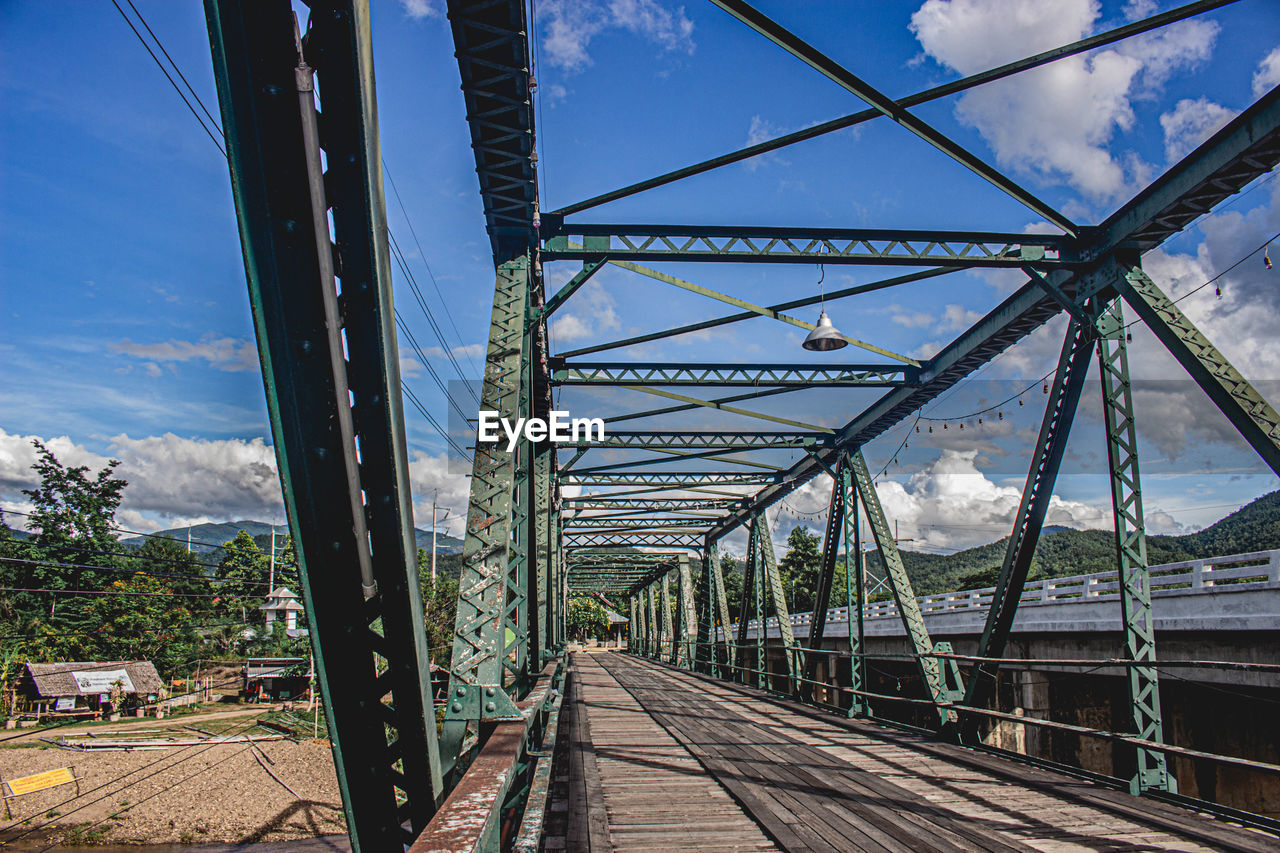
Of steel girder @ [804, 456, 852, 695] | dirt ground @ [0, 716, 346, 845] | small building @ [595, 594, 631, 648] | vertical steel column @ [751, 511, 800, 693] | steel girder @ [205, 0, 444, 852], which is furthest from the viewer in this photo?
small building @ [595, 594, 631, 648]

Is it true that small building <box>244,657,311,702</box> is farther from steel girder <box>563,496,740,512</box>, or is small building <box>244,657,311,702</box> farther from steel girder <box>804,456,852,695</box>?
steel girder <box>804,456,852,695</box>

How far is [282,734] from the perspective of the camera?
114 feet

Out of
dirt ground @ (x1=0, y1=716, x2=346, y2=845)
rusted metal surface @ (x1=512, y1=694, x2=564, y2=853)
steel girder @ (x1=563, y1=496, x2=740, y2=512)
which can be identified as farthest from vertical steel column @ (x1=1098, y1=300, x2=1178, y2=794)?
dirt ground @ (x1=0, y1=716, x2=346, y2=845)

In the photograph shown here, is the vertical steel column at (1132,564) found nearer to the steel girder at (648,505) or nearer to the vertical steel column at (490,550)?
the vertical steel column at (490,550)

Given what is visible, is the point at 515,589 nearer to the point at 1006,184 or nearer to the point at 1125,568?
the point at 1125,568

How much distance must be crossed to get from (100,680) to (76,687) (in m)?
1.03

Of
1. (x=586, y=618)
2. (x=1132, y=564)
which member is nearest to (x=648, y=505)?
(x=1132, y=564)

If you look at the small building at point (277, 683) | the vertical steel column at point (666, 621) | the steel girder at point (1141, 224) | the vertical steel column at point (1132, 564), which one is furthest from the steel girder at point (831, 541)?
the small building at point (277, 683)

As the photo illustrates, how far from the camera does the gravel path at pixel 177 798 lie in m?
27.1

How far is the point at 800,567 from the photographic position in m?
67.5

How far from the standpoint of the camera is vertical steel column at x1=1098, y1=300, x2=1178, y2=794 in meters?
6.35

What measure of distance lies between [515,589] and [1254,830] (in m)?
6.22

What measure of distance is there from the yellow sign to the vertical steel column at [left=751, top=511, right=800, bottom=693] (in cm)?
2767

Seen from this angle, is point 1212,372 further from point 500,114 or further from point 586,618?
point 586,618
